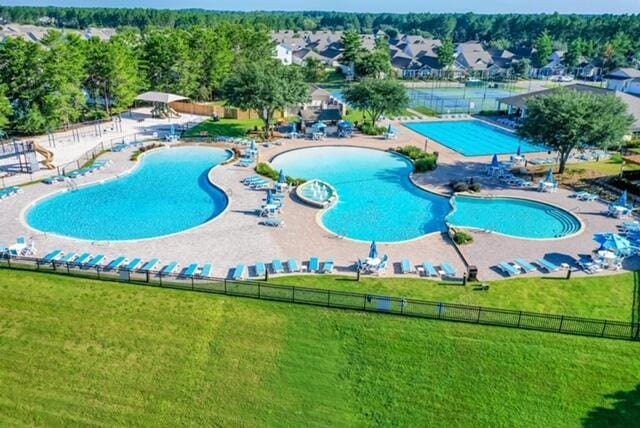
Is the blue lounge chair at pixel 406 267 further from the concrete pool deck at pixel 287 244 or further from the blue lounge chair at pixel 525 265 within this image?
the blue lounge chair at pixel 525 265

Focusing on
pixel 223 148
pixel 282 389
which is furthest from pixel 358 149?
pixel 282 389

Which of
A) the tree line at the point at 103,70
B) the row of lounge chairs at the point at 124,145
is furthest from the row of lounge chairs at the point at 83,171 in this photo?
the tree line at the point at 103,70

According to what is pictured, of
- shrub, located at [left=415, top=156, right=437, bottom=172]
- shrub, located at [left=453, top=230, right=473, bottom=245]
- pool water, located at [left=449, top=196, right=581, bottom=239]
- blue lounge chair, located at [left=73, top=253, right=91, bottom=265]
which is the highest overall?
shrub, located at [left=415, top=156, right=437, bottom=172]

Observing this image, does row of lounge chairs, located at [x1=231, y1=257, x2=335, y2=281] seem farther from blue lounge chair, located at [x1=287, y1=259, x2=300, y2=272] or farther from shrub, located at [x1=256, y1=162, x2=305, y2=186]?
shrub, located at [x1=256, y1=162, x2=305, y2=186]

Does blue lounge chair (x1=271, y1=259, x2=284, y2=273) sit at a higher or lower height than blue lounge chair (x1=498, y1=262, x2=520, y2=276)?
lower

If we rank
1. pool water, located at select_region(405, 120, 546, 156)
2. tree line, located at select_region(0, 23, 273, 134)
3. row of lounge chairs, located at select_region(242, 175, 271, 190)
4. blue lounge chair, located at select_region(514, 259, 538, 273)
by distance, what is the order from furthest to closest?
pool water, located at select_region(405, 120, 546, 156) < tree line, located at select_region(0, 23, 273, 134) < row of lounge chairs, located at select_region(242, 175, 271, 190) < blue lounge chair, located at select_region(514, 259, 538, 273)

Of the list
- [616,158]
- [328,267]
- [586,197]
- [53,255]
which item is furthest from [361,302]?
[616,158]

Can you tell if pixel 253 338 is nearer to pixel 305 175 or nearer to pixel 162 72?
pixel 305 175

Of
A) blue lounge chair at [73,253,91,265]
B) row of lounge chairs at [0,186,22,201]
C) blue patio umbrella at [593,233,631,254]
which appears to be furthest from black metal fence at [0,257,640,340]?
row of lounge chairs at [0,186,22,201]
